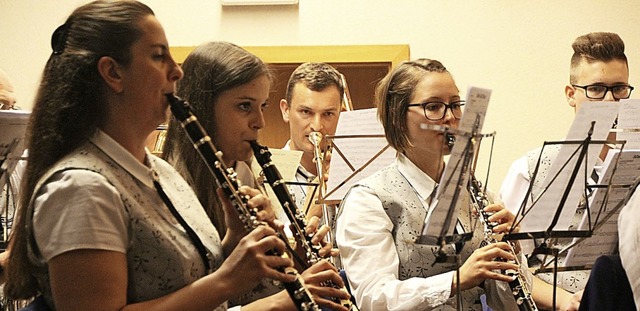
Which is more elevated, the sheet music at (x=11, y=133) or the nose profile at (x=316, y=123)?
the sheet music at (x=11, y=133)

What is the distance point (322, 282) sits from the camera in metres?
1.79

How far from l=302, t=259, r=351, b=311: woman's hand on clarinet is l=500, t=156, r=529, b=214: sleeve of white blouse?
4.23ft

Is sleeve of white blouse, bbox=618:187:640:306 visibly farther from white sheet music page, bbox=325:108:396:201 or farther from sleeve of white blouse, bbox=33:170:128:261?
white sheet music page, bbox=325:108:396:201

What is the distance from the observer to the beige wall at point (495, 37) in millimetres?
4320

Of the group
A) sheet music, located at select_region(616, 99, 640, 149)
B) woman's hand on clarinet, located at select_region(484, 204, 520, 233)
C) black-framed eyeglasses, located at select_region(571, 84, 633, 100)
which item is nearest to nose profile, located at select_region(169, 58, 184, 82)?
woman's hand on clarinet, located at select_region(484, 204, 520, 233)

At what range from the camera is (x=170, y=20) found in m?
4.39

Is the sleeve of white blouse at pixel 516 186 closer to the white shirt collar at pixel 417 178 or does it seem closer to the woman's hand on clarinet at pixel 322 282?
the white shirt collar at pixel 417 178

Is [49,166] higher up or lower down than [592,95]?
higher up

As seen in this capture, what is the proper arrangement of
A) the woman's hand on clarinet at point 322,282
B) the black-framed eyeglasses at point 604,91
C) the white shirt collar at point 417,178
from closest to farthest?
the woman's hand on clarinet at point 322,282, the white shirt collar at point 417,178, the black-framed eyeglasses at point 604,91

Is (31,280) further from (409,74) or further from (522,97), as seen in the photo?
(522,97)

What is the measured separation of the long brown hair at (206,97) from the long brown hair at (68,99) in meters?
0.45

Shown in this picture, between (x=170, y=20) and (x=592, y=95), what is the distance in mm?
2224

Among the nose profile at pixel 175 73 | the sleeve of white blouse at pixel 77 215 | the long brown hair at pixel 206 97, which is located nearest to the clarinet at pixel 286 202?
the long brown hair at pixel 206 97

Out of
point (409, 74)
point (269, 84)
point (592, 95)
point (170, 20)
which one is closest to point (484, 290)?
point (409, 74)
